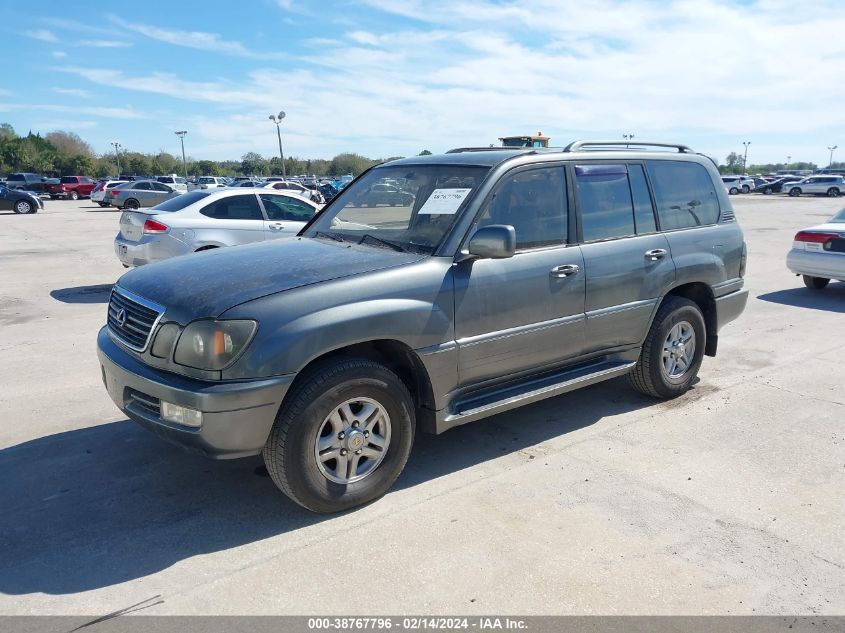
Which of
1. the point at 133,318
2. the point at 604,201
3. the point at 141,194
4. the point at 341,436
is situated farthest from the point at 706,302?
the point at 141,194

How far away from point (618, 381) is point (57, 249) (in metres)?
14.9

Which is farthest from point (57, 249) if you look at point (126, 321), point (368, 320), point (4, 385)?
point (368, 320)

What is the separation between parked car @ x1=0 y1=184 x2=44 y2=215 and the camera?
31766mm

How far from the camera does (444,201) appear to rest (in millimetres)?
4297

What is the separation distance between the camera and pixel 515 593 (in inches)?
120

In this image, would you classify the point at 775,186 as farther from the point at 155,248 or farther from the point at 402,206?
the point at 402,206

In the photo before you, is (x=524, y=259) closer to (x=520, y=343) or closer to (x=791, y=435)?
(x=520, y=343)

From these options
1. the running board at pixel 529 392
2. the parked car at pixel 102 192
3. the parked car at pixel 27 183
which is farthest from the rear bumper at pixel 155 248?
the parked car at pixel 27 183

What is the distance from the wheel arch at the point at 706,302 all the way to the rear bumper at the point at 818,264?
5.17m

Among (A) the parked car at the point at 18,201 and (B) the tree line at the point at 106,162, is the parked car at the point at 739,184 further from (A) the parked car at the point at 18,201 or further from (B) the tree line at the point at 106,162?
(A) the parked car at the point at 18,201

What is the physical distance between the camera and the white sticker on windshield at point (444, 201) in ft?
13.8

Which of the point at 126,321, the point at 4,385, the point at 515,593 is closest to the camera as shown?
the point at 515,593

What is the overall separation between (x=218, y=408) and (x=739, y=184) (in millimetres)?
60898
